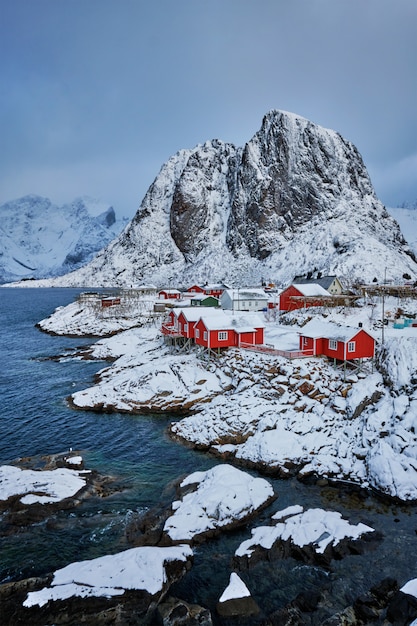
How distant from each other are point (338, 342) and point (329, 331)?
7.62 feet

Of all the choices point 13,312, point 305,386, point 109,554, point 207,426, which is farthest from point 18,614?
point 13,312

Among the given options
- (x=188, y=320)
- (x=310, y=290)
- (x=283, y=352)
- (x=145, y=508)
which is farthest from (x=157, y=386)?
(x=310, y=290)

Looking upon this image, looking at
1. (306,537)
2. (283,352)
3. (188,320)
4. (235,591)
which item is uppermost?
(188,320)

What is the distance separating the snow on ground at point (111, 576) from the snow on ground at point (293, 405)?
1099 cm

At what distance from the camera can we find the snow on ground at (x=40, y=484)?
68.3 feet

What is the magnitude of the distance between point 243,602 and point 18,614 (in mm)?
8107

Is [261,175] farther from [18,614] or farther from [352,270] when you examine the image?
[18,614]

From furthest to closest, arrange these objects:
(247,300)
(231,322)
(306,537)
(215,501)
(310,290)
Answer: (247,300)
(310,290)
(231,322)
(215,501)
(306,537)

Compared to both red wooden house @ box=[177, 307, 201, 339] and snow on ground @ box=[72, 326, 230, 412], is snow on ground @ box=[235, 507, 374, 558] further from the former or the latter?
red wooden house @ box=[177, 307, 201, 339]

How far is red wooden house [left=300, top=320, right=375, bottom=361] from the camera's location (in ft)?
110

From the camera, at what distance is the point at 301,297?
2427 inches

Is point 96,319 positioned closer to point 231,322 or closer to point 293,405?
point 231,322

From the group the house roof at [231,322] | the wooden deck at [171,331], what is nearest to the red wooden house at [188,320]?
the wooden deck at [171,331]

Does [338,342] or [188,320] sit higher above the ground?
[188,320]
